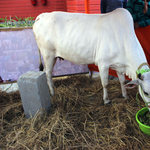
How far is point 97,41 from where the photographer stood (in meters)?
2.70

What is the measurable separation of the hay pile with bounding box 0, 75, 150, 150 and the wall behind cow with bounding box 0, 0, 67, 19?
5.67 metres

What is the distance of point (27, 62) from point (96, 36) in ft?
7.02

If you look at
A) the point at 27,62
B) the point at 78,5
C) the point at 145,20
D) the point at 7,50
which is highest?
the point at 78,5

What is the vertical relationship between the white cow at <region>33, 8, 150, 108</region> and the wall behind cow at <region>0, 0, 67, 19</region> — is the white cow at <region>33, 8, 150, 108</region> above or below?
below

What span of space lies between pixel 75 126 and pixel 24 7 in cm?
693

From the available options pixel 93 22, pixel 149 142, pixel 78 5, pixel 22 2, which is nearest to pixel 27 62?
pixel 93 22

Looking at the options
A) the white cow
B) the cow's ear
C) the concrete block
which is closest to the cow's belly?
the white cow

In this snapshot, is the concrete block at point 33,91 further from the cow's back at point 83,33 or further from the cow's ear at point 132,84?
the cow's ear at point 132,84

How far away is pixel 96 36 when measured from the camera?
2688 mm

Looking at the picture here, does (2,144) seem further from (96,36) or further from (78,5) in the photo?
(78,5)

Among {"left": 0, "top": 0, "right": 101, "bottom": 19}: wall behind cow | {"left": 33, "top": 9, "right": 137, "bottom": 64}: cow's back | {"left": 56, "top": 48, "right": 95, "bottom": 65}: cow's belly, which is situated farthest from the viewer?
{"left": 0, "top": 0, "right": 101, "bottom": 19}: wall behind cow

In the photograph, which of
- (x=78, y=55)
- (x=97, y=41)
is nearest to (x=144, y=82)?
(x=97, y=41)

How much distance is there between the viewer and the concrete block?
2.24 m

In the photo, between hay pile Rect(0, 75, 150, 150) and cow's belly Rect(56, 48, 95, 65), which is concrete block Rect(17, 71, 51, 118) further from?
cow's belly Rect(56, 48, 95, 65)
